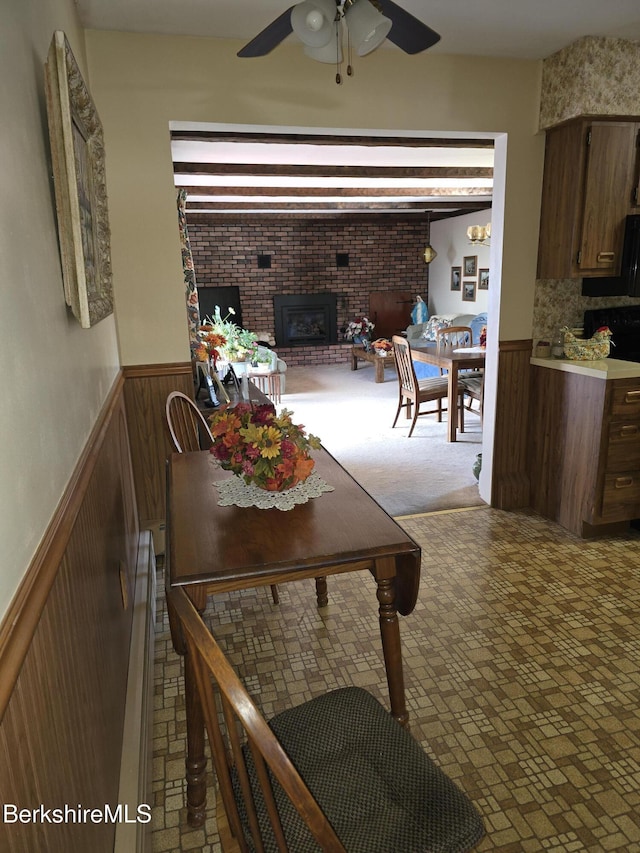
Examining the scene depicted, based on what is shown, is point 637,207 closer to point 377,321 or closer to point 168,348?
point 168,348

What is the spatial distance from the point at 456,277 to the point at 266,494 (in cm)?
765

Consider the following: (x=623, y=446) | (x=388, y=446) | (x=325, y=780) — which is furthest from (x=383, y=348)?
(x=325, y=780)

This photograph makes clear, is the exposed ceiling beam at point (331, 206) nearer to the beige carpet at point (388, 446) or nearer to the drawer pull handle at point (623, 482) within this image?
the beige carpet at point (388, 446)

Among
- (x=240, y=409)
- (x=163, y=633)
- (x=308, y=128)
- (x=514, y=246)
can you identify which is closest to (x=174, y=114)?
(x=308, y=128)

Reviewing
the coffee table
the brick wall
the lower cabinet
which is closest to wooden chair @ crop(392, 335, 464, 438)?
the lower cabinet

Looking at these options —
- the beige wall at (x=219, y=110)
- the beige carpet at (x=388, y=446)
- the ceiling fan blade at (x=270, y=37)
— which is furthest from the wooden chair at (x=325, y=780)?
the beige carpet at (x=388, y=446)

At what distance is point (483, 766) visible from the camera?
1.63 metres

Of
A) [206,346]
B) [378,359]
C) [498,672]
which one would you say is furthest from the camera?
[378,359]

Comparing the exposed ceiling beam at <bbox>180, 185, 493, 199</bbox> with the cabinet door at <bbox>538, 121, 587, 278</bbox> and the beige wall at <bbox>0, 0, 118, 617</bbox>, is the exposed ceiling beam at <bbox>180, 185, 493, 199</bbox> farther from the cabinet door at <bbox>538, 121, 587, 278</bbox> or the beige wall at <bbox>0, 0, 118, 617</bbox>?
the beige wall at <bbox>0, 0, 118, 617</bbox>

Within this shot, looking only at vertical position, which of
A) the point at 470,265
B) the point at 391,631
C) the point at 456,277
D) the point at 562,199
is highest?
the point at 562,199

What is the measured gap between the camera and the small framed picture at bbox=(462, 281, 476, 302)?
8.19m

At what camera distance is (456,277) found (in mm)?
8602

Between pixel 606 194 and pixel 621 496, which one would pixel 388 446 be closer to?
pixel 621 496

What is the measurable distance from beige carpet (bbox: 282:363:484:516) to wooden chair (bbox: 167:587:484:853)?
230 centimetres
